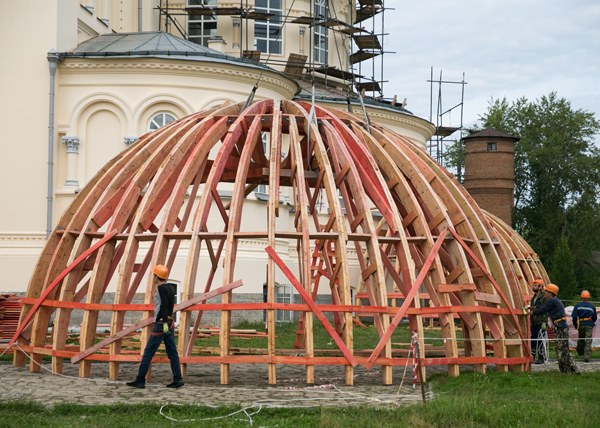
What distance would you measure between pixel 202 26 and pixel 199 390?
1102 inches

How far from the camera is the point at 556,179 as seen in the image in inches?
2248

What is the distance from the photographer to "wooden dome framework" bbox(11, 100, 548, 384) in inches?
527

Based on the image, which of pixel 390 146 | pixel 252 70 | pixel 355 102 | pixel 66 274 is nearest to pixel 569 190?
pixel 355 102

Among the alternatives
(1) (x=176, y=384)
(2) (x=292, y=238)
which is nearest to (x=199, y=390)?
(1) (x=176, y=384)

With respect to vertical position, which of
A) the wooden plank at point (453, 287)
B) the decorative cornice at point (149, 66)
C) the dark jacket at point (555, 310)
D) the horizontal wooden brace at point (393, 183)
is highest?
the decorative cornice at point (149, 66)

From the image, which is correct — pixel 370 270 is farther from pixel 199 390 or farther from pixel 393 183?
pixel 199 390

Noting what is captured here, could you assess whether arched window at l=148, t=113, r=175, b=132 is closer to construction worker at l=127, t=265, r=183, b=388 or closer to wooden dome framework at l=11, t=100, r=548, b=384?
wooden dome framework at l=11, t=100, r=548, b=384

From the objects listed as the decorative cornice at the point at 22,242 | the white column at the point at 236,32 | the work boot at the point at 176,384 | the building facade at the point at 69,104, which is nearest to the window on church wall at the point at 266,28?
the white column at the point at 236,32

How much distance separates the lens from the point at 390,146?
16469 mm

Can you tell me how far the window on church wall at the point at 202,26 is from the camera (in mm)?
38031

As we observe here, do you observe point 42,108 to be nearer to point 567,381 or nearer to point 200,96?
A: point 200,96

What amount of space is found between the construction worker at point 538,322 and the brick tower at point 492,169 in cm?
2982

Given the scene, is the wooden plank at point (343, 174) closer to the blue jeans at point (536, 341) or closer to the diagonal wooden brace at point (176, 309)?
the diagonal wooden brace at point (176, 309)

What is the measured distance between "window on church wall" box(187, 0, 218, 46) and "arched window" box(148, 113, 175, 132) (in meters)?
10.6
